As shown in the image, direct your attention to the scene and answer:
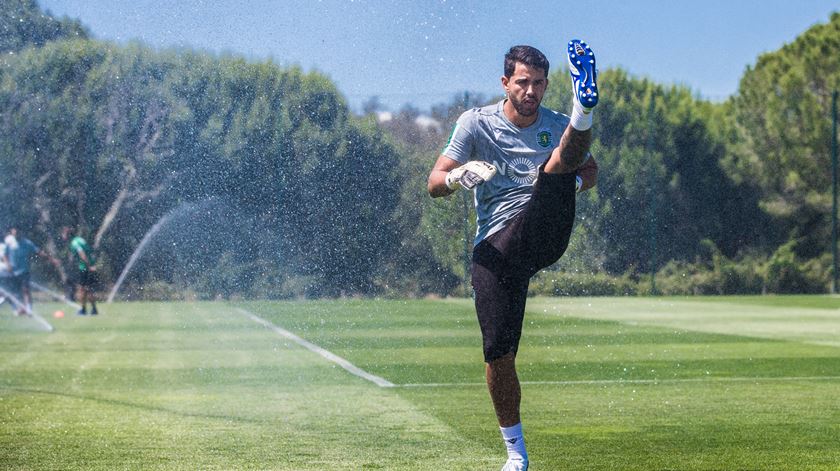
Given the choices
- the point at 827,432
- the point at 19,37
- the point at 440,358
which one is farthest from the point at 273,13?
the point at 19,37

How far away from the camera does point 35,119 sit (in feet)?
109

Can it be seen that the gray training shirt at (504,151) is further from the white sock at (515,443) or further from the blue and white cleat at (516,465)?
the blue and white cleat at (516,465)

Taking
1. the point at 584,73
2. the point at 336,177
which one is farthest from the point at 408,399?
the point at 336,177

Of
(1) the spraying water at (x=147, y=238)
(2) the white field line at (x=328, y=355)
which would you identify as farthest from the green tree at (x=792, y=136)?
(2) the white field line at (x=328, y=355)

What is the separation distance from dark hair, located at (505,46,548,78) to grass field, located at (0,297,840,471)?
2028 millimetres

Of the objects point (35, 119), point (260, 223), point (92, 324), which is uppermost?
point (35, 119)

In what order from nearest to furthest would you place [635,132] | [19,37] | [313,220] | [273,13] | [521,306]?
1. [521,306]
2. [273,13]
3. [313,220]
4. [19,37]
5. [635,132]

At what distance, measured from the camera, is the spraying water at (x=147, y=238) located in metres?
32.4

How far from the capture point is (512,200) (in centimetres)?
604

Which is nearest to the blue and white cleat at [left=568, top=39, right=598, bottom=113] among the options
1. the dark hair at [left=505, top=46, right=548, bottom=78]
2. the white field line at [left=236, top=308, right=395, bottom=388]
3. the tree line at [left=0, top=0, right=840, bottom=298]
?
the dark hair at [left=505, top=46, right=548, bottom=78]

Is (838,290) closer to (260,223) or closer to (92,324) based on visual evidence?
(260,223)

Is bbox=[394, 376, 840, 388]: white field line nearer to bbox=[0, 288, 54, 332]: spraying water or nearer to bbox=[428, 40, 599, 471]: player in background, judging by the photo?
bbox=[428, 40, 599, 471]: player in background

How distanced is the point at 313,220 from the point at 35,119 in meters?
11.1

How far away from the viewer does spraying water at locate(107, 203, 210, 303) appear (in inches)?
1276
